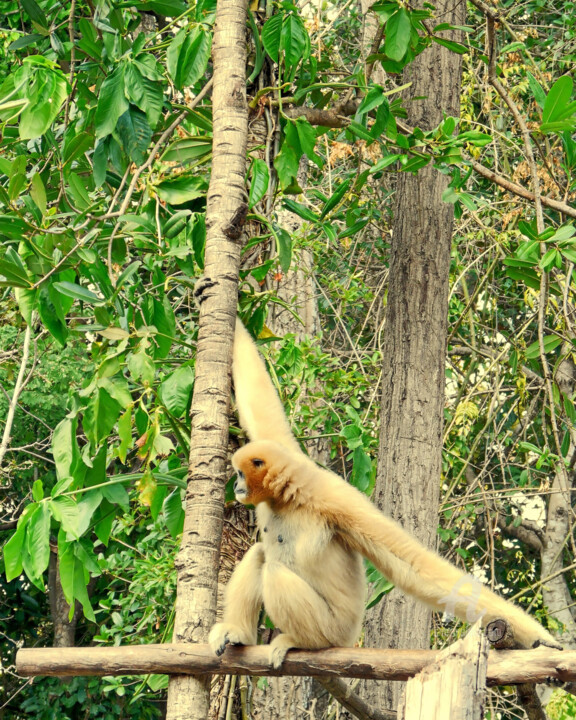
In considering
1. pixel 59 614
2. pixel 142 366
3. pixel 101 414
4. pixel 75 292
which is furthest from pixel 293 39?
pixel 59 614

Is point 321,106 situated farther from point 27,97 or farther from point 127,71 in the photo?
point 27,97

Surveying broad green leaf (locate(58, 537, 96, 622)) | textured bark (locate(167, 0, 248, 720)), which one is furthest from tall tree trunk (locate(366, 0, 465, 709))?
broad green leaf (locate(58, 537, 96, 622))

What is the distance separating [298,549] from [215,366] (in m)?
0.82

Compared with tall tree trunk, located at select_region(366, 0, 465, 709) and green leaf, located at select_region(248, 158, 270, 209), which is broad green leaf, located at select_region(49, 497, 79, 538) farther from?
tall tree trunk, located at select_region(366, 0, 465, 709)

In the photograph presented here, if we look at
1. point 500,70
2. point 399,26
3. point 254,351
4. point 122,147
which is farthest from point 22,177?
point 500,70

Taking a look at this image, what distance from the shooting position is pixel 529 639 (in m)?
2.67

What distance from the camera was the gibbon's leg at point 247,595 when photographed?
3.34 metres

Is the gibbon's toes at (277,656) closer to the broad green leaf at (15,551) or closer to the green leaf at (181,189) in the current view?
the broad green leaf at (15,551)

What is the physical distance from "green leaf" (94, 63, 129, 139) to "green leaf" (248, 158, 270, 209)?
62 centimetres

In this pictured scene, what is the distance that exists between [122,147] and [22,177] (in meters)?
0.69

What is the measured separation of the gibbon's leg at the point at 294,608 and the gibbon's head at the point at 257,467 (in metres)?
0.32

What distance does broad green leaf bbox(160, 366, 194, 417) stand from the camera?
3.36m

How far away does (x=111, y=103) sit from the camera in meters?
3.39

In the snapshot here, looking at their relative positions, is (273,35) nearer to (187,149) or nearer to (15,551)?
(187,149)
